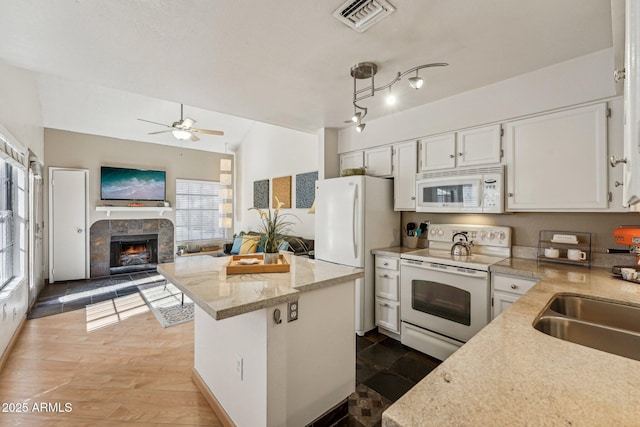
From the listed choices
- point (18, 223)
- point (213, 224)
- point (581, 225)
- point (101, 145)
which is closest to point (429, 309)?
point (581, 225)

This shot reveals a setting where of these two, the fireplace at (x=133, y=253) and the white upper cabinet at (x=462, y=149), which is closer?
the white upper cabinet at (x=462, y=149)

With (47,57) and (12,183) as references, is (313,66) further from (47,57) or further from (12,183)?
(12,183)

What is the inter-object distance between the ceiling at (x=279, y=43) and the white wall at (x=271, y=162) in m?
2.40

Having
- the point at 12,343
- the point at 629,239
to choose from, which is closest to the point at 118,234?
the point at 12,343

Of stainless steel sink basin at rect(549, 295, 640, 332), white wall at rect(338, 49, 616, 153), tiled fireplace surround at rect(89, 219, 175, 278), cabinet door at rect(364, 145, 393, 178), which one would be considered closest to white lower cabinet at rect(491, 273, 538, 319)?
stainless steel sink basin at rect(549, 295, 640, 332)

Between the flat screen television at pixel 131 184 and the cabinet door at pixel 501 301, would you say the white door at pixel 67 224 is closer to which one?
the flat screen television at pixel 131 184

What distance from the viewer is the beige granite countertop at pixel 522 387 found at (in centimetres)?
62

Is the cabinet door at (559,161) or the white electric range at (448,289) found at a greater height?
the cabinet door at (559,161)

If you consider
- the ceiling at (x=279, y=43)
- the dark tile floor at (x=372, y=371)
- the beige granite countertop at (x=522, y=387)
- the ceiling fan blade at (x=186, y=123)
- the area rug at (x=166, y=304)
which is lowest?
the dark tile floor at (x=372, y=371)

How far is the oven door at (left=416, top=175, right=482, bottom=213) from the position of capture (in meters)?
2.57

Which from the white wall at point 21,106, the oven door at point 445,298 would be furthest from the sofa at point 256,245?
the white wall at point 21,106

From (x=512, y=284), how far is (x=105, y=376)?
337 cm

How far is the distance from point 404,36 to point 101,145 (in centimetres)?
626

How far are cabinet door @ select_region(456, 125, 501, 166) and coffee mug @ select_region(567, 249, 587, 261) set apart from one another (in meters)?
0.91
